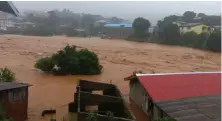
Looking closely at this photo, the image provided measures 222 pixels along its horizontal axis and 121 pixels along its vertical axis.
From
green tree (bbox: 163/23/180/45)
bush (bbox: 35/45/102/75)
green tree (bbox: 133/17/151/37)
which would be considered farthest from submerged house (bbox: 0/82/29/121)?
green tree (bbox: 133/17/151/37)

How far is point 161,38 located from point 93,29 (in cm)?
1858

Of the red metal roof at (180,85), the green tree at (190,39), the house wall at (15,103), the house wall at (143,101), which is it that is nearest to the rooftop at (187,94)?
the red metal roof at (180,85)

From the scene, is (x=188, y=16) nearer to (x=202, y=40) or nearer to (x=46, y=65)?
(x=202, y=40)

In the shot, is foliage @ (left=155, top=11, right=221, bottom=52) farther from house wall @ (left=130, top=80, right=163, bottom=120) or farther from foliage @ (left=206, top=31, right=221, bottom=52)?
house wall @ (left=130, top=80, right=163, bottom=120)

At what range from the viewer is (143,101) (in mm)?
11438

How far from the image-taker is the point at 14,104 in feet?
30.9

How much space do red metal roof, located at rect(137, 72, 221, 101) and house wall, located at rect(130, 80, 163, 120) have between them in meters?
0.36

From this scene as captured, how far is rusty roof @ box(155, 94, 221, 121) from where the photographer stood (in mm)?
7577

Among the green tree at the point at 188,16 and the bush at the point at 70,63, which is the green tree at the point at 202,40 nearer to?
the green tree at the point at 188,16

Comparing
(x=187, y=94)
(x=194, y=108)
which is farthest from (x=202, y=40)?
(x=194, y=108)

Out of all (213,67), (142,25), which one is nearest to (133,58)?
(213,67)

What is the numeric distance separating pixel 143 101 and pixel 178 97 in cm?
201

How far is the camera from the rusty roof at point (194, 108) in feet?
24.9

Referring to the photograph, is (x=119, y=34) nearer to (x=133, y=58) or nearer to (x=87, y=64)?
(x=133, y=58)
